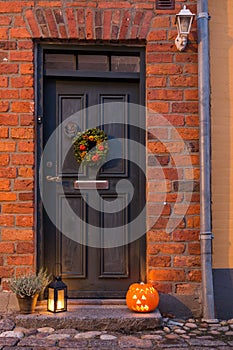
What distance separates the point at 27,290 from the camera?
362cm

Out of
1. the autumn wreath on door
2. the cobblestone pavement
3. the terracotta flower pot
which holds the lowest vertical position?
the cobblestone pavement

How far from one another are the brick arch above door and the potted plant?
6.79ft

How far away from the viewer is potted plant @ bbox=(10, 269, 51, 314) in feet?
11.9

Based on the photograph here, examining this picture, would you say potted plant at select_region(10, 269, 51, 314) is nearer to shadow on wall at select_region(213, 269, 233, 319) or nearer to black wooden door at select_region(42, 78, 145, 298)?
black wooden door at select_region(42, 78, 145, 298)

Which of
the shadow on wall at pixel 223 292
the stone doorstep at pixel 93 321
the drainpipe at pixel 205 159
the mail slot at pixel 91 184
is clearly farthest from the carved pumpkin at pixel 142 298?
the mail slot at pixel 91 184

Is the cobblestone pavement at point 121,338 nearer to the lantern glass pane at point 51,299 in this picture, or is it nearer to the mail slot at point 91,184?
the lantern glass pane at point 51,299

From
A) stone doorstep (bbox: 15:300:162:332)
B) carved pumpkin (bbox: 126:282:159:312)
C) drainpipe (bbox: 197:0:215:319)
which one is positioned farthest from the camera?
drainpipe (bbox: 197:0:215:319)

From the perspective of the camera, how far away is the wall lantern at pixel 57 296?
12.1ft

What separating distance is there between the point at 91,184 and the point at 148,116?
79cm

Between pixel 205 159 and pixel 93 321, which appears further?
pixel 205 159

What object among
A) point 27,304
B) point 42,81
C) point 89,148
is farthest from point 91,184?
point 27,304

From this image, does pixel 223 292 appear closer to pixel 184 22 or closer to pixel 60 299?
pixel 60 299

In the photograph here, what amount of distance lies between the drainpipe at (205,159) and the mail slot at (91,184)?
34.0 inches

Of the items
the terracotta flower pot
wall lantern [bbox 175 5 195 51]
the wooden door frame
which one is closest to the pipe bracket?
the wooden door frame
